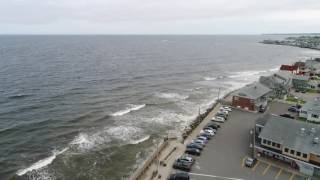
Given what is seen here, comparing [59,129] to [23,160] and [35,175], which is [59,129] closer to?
[23,160]

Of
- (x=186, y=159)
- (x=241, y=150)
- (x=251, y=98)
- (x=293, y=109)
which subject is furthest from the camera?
(x=251, y=98)

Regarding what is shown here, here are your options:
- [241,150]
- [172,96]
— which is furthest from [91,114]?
[241,150]

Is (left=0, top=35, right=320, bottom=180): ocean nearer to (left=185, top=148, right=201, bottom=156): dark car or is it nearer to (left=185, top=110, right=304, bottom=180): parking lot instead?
(left=185, top=148, right=201, bottom=156): dark car

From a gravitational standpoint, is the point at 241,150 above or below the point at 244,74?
below

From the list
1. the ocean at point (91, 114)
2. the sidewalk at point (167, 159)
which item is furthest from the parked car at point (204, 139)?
the ocean at point (91, 114)

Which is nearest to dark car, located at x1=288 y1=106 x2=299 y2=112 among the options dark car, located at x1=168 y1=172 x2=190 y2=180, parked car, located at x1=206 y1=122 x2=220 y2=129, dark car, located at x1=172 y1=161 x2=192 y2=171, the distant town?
the distant town

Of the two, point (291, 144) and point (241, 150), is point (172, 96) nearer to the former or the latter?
point (241, 150)
